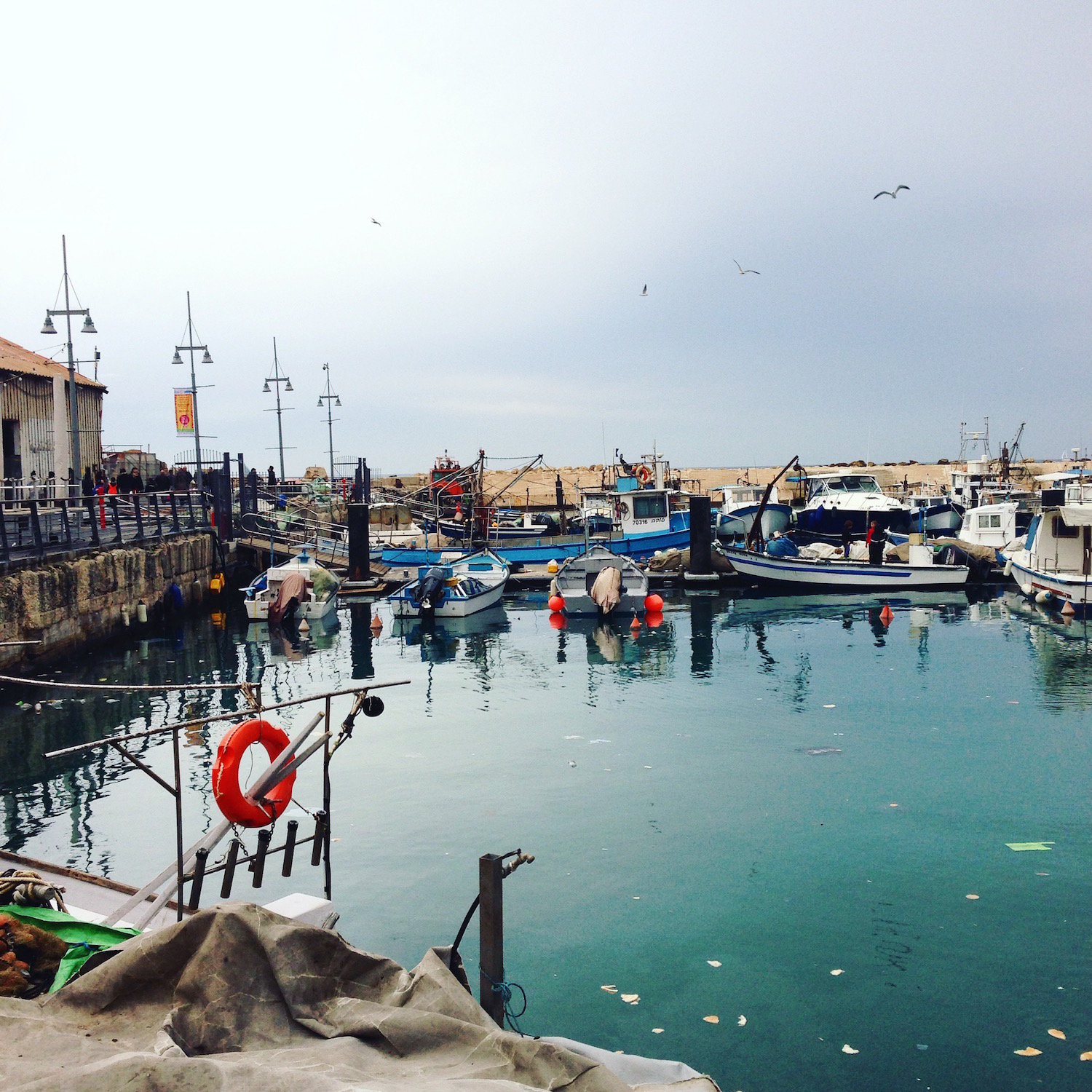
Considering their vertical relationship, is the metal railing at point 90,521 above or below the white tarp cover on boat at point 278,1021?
above

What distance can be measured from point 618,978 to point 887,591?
93.9ft

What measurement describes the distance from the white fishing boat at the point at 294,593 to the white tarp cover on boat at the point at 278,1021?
2493 centimetres

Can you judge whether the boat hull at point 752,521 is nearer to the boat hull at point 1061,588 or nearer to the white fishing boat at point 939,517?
the white fishing boat at point 939,517

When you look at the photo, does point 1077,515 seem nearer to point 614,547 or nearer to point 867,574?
point 867,574

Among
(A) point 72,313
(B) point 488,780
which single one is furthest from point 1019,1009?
(A) point 72,313

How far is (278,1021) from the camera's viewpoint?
15.5 ft

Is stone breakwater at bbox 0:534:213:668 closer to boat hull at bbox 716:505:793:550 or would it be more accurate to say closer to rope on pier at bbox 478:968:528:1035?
rope on pier at bbox 478:968:528:1035

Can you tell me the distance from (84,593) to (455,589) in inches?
444

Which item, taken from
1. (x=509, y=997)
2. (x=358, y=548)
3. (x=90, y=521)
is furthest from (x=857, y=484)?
(x=509, y=997)

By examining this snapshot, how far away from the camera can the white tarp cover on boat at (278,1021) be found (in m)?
4.27

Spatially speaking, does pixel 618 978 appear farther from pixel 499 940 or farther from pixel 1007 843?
pixel 1007 843

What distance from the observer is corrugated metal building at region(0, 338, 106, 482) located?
108 ft

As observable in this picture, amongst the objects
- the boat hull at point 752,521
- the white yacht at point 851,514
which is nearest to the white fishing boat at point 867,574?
the white yacht at point 851,514

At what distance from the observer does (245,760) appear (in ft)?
42.4
